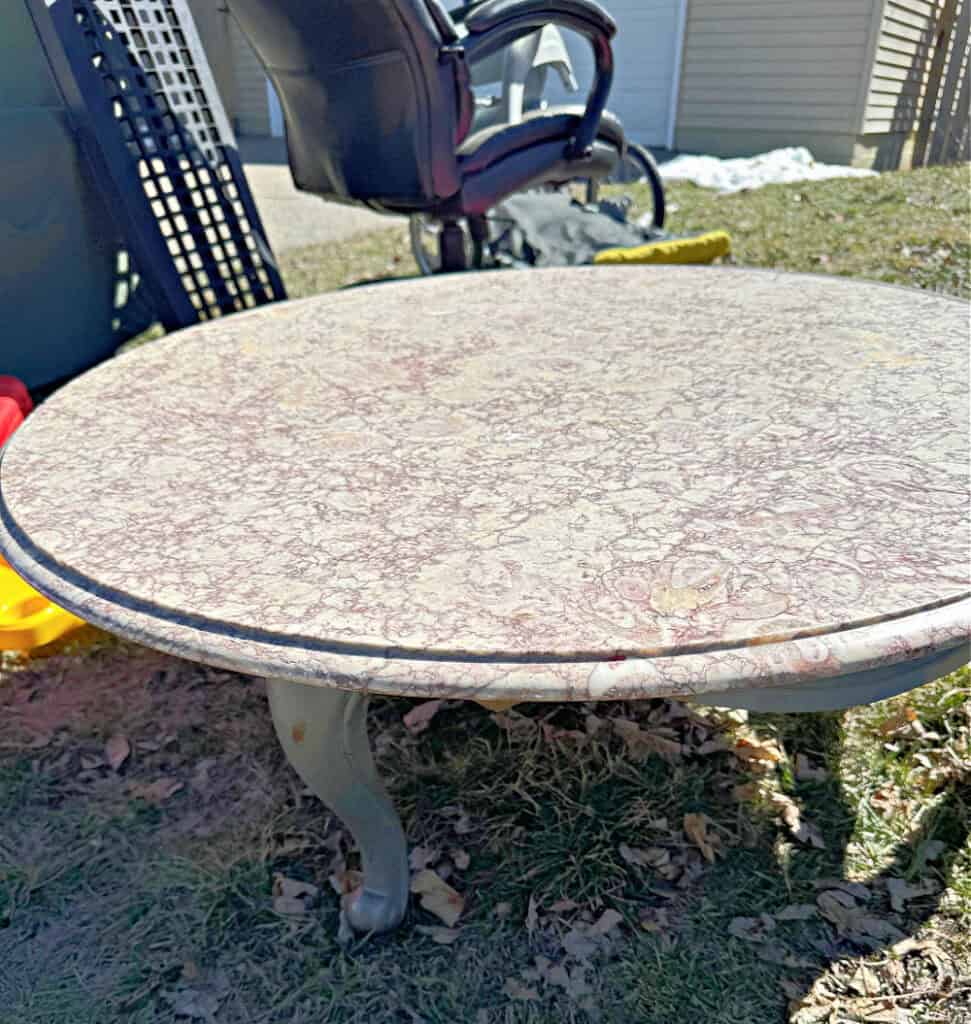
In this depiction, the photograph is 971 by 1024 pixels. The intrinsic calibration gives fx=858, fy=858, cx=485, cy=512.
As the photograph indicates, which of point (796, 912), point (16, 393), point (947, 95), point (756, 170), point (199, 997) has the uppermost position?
point (16, 393)

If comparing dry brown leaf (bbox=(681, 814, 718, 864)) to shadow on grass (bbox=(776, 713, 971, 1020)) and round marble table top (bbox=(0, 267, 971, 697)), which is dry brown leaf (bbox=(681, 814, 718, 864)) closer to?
shadow on grass (bbox=(776, 713, 971, 1020))

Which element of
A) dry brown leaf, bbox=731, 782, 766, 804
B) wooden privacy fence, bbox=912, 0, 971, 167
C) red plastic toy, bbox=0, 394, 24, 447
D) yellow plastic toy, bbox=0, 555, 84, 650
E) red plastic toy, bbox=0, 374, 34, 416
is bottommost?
wooden privacy fence, bbox=912, 0, 971, 167

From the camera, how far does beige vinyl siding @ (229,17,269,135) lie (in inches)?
452

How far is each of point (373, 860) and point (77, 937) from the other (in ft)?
1.79

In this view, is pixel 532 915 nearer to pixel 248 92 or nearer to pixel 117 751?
pixel 117 751

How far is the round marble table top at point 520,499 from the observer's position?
0.87 metres

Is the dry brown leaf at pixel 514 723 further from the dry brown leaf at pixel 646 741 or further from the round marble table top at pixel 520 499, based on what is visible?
the round marble table top at pixel 520 499

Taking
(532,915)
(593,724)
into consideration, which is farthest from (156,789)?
(593,724)

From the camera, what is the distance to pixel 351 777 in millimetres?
1184

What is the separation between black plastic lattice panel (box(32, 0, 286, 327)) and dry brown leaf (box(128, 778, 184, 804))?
5.10ft

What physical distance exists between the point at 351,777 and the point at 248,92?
12.5 m

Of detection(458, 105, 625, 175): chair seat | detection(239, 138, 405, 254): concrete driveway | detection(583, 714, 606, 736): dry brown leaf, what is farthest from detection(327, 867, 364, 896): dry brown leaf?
detection(239, 138, 405, 254): concrete driveway

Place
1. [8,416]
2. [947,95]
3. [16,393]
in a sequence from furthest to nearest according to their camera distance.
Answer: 1. [947,95]
2. [16,393]
3. [8,416]

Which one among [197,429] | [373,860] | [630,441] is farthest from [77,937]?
[630,441]
